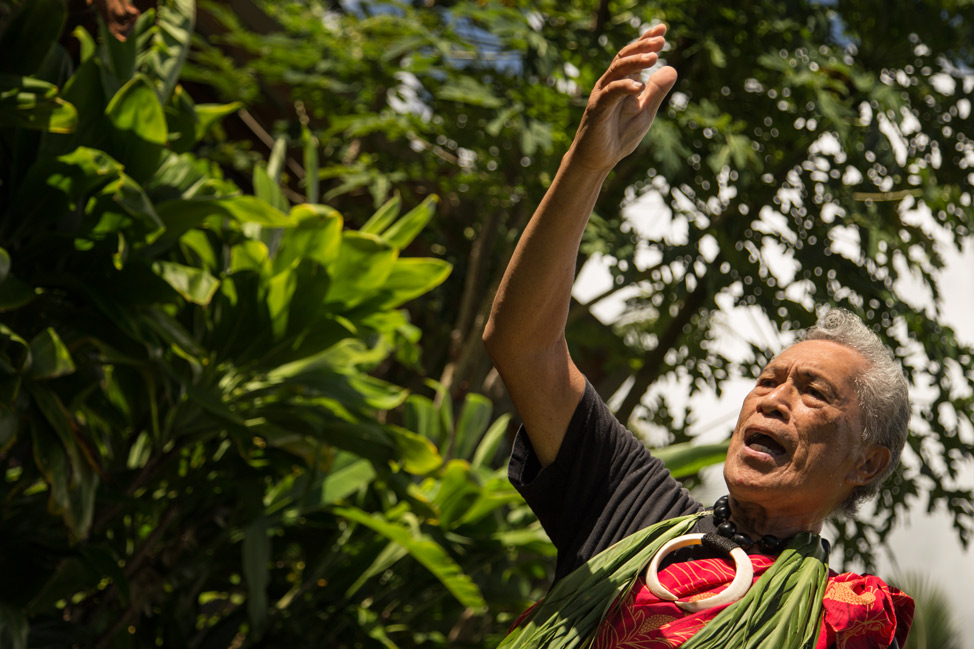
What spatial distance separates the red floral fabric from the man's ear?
0.47 ft

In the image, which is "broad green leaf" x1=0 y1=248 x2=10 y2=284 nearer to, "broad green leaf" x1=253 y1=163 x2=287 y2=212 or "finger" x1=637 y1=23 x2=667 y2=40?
"broad green leaf" x1=253 y1=163 x2=287 y2=212

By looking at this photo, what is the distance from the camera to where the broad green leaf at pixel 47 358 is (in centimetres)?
219

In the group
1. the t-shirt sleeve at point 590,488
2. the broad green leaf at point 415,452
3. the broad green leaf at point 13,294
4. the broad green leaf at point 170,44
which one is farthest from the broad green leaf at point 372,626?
the t-shirt sleeve at point 590,488

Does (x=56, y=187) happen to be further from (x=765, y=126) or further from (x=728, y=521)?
(x=765, y=126)

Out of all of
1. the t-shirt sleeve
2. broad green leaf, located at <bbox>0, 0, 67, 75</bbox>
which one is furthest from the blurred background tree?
the t-shirt sleeve

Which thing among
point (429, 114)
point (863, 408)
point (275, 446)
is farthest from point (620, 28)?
point (863, 408)

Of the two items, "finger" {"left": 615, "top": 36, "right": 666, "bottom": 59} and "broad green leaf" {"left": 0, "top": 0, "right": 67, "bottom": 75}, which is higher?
"finger" {"left": 615, "top": 36, "right": 666, "bottom": 59}

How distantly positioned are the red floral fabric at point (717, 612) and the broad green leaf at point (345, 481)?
1.99m

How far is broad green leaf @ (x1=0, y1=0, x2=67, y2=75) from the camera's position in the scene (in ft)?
7.95

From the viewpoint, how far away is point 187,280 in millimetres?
2473

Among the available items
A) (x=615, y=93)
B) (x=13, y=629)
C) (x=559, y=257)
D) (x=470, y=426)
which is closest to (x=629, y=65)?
(x=615, y=93)

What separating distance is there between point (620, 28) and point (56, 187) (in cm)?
242

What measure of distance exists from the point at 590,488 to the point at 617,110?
1.75 feet

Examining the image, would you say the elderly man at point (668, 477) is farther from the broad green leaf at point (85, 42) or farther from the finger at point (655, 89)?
the broad green leaf at point (85, 42)
